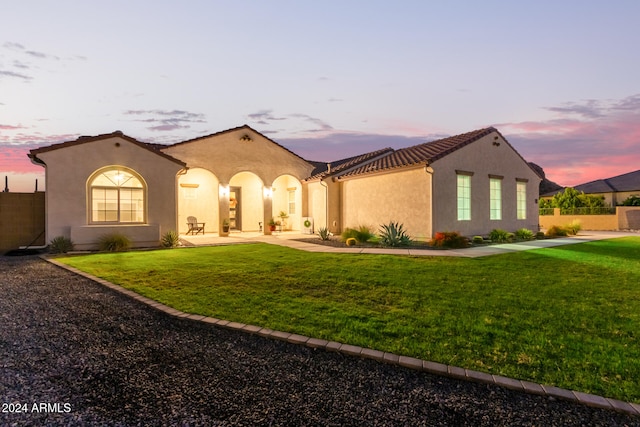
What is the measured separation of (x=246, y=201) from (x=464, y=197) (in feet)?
41.8

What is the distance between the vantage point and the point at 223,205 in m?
18.2

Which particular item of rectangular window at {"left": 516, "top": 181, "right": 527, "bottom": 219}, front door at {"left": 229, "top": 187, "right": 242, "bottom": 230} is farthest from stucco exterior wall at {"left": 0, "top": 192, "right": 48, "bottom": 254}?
rectangular window at {"left": 516, "top": 181, "right": 527, "bottom": 219}

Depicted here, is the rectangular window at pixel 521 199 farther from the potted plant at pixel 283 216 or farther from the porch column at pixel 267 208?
the porch column at pixel 267 208

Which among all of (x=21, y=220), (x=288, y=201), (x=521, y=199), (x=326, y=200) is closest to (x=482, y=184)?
(x=521, y=199)

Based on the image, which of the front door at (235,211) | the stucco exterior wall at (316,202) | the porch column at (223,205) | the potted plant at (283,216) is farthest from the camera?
the potted plant at (283,216)

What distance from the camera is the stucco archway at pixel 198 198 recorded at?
1934 cm

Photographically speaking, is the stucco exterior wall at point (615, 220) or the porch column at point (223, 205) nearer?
the porch column at point (223, 205)

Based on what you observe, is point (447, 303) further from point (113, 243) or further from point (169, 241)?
point (113, 243)

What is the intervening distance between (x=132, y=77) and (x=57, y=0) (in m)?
4.19

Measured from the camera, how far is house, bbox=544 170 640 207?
32912 mm

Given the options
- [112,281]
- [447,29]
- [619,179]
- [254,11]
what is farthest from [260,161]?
[619,179]

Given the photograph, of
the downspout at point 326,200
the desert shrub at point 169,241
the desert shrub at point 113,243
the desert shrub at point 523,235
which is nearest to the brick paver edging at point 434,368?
the desert shrub at point 113,243

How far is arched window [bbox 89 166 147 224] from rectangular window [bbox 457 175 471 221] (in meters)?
13.9

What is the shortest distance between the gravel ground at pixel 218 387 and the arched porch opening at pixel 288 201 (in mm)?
16508
